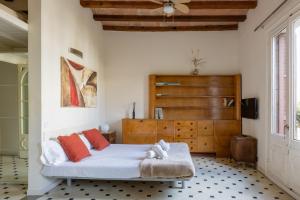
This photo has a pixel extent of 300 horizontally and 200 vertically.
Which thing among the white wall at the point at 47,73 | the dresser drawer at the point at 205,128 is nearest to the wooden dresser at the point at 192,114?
the dresser drawer at the point at 205,128

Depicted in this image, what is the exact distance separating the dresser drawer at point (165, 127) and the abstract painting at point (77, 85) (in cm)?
172

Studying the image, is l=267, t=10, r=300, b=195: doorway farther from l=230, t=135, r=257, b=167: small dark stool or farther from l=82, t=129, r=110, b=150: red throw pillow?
l=82, t=129, r=110, b=150: red throw pillow

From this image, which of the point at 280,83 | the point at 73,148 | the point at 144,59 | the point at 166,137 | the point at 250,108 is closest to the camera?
the point at 73,148

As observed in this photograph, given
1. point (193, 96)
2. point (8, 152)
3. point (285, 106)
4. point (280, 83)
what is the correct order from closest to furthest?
point (285, 106) → point (280, 83) → point (8, 152) → point (193, 96)

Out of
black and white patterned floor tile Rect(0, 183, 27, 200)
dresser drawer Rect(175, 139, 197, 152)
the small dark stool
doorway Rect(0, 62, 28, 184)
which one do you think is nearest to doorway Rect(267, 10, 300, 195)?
the small dark stool

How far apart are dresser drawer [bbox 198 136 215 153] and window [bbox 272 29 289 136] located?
2093 millimetres

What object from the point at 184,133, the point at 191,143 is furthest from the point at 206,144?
the point at 184,133

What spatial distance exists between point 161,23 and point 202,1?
1505 mm

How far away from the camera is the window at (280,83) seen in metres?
4.32

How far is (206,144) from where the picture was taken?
21.9 ft

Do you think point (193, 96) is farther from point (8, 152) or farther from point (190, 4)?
point (8, 152)

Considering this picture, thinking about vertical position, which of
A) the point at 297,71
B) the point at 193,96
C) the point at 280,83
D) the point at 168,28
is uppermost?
the point at 168,28

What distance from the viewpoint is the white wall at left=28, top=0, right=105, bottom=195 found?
12.7 ft

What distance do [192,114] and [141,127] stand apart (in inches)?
60.2
